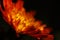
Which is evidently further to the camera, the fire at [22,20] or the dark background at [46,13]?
the dark background at [46,13]

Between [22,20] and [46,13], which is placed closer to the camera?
[22,20]

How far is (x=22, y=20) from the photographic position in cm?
214

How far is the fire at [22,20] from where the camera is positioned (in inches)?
81.4

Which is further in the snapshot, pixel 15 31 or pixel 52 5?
pixel 52 5

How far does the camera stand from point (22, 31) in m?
2.12

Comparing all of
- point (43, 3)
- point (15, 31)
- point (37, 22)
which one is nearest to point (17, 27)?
point (15, 31)

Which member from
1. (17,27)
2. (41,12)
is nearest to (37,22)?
(41,12)

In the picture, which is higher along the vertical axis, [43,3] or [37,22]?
[43,3]

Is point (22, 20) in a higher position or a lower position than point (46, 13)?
lower

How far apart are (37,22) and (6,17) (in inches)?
15.4

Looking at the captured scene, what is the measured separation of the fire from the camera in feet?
6.79

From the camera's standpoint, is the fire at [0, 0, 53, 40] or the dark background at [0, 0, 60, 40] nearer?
the fire at [0, 0, 53, 40]

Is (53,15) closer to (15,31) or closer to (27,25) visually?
(27,25)

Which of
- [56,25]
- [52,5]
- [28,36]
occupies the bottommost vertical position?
[28,36]
